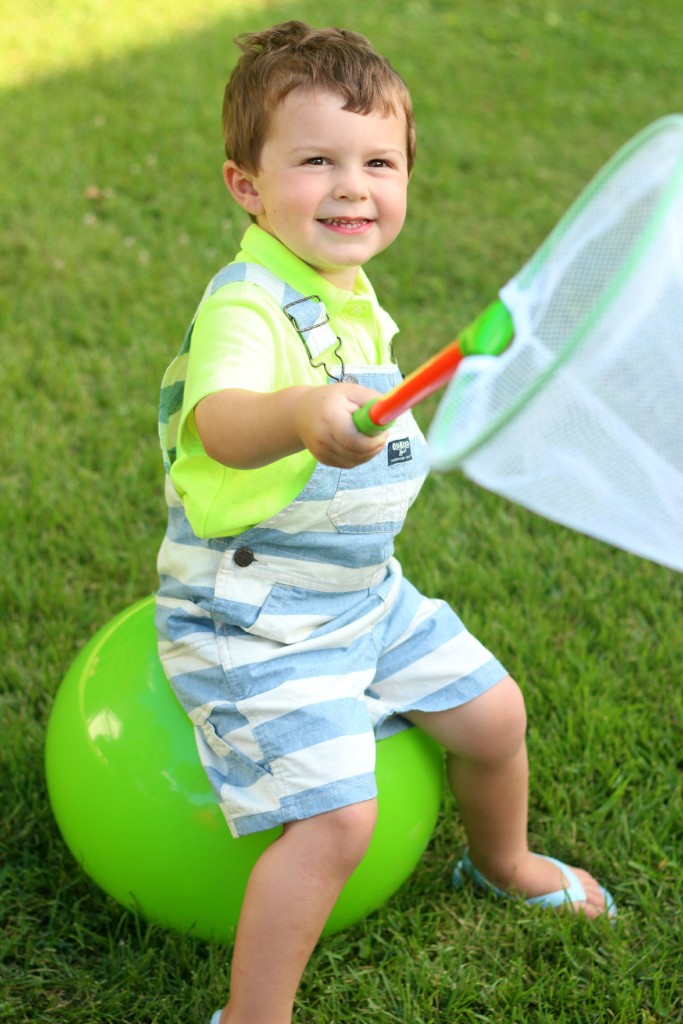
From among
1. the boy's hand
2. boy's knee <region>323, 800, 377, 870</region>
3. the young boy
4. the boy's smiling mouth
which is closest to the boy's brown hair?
the young boy

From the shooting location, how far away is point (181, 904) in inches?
69.6

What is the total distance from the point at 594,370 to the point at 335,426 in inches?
11.3

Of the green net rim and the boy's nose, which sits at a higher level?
the boy's nose

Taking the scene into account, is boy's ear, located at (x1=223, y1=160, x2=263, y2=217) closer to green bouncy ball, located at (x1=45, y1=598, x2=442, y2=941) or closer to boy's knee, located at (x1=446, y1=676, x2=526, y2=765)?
green bouncy ball, located at (x1=45, y1=598, x2=442, y2=941)

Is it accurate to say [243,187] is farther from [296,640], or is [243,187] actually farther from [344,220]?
[296,640]

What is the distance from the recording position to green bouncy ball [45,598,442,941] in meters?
1.72

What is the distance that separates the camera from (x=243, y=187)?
5.60 ft

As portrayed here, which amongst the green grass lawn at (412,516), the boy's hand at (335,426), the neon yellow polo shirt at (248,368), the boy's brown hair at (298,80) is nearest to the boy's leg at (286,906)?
the green grass lawn at (412,516)

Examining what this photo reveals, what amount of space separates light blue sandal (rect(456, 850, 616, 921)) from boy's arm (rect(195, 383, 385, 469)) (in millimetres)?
936

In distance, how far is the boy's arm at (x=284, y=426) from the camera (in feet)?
4.20

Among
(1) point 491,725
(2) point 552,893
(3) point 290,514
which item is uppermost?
(3) point 290,514

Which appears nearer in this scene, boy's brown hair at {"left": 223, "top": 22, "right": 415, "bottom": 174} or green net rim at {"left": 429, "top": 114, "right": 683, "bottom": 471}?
green net rim at {"left": 429, "top": 114, "right": 683, "bottom": 471}

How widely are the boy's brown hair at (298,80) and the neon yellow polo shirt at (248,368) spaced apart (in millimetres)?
142

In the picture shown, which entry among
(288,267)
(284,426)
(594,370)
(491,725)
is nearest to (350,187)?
(288,267)
